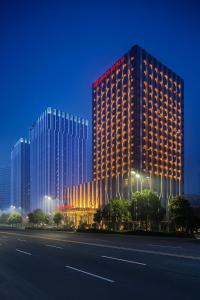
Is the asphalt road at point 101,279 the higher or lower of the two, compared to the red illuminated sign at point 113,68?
lower

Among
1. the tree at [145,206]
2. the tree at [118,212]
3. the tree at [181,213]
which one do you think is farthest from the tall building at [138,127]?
the tree at [181,213]

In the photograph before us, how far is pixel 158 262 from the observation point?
17453 mm

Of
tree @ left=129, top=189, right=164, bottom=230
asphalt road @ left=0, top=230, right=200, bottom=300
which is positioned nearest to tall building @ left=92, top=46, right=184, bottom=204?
tree @ left=129, top=189, right=164, bottom=230

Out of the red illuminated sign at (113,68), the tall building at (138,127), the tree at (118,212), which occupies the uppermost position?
the red illuminated sign at (113,68)

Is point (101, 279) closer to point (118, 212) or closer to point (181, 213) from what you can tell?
point (181, 213)

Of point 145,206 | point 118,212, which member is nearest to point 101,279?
point 145,206

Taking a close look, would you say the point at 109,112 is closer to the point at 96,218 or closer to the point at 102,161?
the point at 102,161

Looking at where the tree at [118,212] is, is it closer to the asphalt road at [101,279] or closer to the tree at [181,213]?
the tree at [181,213]

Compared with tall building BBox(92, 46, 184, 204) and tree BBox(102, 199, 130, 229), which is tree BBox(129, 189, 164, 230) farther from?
tall building BBox(92, 46, 184, 204)

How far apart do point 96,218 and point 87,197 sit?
58183mm

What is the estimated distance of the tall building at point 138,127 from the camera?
12606 cm

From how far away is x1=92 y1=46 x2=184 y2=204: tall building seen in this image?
12606 centimetres

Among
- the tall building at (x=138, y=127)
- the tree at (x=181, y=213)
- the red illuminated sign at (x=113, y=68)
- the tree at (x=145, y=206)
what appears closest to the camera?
the tree at (x=181, y=213)

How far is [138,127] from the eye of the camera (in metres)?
130
